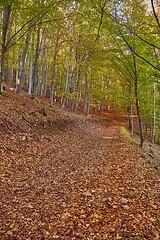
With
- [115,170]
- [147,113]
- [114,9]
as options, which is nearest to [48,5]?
[114,9]

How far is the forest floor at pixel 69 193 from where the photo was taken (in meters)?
3.55

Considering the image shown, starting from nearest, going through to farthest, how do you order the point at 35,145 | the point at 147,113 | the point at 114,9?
the point at 114,9
the point at 35,145
the point at 147,113

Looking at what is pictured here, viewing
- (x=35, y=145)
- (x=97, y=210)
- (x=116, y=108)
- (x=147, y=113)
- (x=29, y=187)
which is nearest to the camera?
(x=97, y=210)

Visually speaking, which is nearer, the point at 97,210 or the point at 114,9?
the point at 97,210

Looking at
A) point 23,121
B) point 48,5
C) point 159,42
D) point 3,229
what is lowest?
point 3,229

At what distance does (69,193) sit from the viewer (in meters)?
5.01

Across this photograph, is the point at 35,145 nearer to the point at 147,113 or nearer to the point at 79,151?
the point at 79,151

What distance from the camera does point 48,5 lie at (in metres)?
9.52

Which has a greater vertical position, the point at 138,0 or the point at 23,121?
the point at 138,0

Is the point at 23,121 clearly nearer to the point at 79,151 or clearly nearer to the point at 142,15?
the point at 79,151

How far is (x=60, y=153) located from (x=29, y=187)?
3526 millimetres

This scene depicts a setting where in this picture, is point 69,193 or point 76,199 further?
point 69,193

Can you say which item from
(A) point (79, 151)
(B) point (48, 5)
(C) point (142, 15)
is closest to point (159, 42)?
(C) point (142, 15)

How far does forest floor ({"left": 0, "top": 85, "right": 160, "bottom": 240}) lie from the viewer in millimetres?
3555
